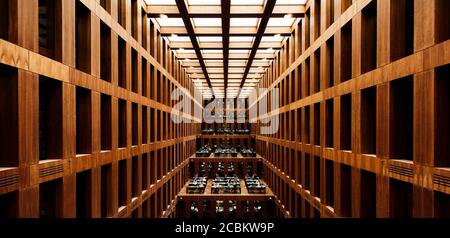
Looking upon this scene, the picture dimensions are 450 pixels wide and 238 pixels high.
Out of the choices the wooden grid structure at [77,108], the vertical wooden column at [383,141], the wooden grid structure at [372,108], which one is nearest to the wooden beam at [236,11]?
the wooden grid structure at [372,108]

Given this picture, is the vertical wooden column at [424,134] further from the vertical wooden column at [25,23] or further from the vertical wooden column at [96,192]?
the vertical wooden column at [96,192]

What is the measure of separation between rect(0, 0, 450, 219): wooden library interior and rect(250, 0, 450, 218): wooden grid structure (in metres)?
0.04

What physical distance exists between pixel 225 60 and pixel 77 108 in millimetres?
14950

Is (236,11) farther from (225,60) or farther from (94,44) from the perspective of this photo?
(225,60)

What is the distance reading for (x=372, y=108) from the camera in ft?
35.2

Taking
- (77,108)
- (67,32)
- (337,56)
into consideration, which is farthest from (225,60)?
(67,32)

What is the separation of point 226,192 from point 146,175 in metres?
12.9

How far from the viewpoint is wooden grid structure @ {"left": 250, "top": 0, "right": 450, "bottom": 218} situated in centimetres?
723

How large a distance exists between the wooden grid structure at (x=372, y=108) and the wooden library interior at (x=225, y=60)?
0.12 feet

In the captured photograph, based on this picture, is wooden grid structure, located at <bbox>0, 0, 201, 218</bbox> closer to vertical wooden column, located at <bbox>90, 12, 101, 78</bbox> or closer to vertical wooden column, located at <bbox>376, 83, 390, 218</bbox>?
vertical wooden column, located at <bbox>90, 12, 101, 78</bbox>

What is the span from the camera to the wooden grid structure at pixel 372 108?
7.23 metres

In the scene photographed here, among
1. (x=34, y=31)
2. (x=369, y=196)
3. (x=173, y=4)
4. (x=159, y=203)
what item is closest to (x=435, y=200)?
(x=369, y=196)

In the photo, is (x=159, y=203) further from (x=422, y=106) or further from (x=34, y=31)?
(x=422, y=106)

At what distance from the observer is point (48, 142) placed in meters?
9.23
